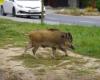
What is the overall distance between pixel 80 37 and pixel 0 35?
2.46m

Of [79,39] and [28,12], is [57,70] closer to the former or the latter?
[79,39]

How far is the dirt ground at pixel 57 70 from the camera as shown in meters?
9.50

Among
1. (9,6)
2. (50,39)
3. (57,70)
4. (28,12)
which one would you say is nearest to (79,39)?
(50,39)

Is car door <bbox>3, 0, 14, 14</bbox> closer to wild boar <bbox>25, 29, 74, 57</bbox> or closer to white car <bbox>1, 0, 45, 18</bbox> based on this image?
white car <bbox>1, 0, 45, 18</bbox>

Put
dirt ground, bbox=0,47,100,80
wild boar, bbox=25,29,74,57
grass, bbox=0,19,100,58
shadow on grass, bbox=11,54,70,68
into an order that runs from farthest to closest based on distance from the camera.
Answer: grass, bbox=0,19,100,58 → wild boar, bbox=25,29,74,57 → shadow on grass, bbox=11,54,70,68 → dirt ground, bbox=0,47,100,80

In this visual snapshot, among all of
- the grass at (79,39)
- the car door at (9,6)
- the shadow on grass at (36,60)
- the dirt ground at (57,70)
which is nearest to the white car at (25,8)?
the car door at (9,6)

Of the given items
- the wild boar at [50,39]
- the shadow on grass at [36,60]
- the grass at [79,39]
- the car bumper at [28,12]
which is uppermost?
the wild boar at [50,39]

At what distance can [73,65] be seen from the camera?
10.4m

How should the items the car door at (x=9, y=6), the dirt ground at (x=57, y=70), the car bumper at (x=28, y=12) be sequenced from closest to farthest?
1. the dirt ground at (x=57, y=70)
2. the car bumper at (x=28, y=12)
3. the car door at (x=9, y=6)

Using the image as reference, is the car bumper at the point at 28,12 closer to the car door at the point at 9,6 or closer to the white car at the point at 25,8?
the white car at the point at 25,8

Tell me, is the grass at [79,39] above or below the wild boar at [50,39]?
below

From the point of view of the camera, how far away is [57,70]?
32.6ft

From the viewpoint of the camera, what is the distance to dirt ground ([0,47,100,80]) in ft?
31.2

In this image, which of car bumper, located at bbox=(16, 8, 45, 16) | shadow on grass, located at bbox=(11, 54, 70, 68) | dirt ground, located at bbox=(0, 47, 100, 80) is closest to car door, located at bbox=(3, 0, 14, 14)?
car bumper, located at bbox=(16, 8, 45, 16)
